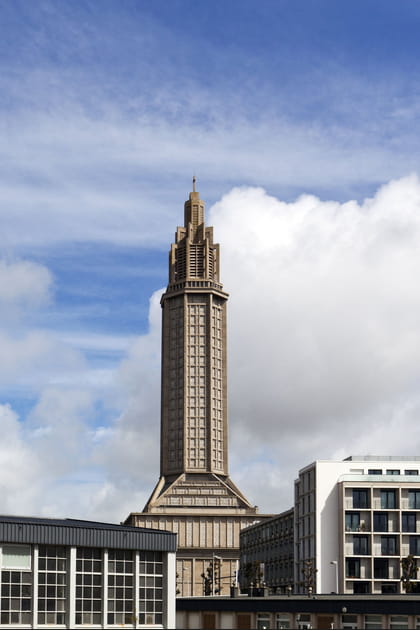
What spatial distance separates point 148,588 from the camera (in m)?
81.6

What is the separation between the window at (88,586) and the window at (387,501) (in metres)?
93.4

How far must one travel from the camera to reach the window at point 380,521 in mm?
165000

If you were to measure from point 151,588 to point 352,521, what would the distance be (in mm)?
89960

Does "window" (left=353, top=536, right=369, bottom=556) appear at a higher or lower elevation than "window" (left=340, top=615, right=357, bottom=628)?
higher

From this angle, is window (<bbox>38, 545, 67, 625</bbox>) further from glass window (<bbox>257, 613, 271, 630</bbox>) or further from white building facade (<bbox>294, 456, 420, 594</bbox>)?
white building facade (<bbox>294, 456, 420, 594</bbox>)

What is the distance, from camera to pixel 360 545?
543 feet

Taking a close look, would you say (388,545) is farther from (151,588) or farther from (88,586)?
(88,586)

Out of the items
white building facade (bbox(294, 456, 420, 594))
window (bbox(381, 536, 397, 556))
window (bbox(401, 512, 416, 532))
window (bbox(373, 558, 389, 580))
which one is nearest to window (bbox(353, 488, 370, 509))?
white building facade (bbox(294, 456, 420, 594))

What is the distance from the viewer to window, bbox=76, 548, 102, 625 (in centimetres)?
7831

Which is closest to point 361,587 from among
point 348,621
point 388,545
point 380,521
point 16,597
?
point 388,545

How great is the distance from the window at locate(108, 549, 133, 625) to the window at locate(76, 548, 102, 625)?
0.88 meters

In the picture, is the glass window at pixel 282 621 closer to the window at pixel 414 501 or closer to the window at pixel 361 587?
the window at pixel 361 587

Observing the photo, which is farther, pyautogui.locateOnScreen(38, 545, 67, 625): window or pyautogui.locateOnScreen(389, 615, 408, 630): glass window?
pyautogui.locateOnScreen(389, 615, 408, 630): glass window

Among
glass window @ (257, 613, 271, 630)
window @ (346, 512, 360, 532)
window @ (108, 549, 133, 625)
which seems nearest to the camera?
window @ (108, 549, 133, 625)
